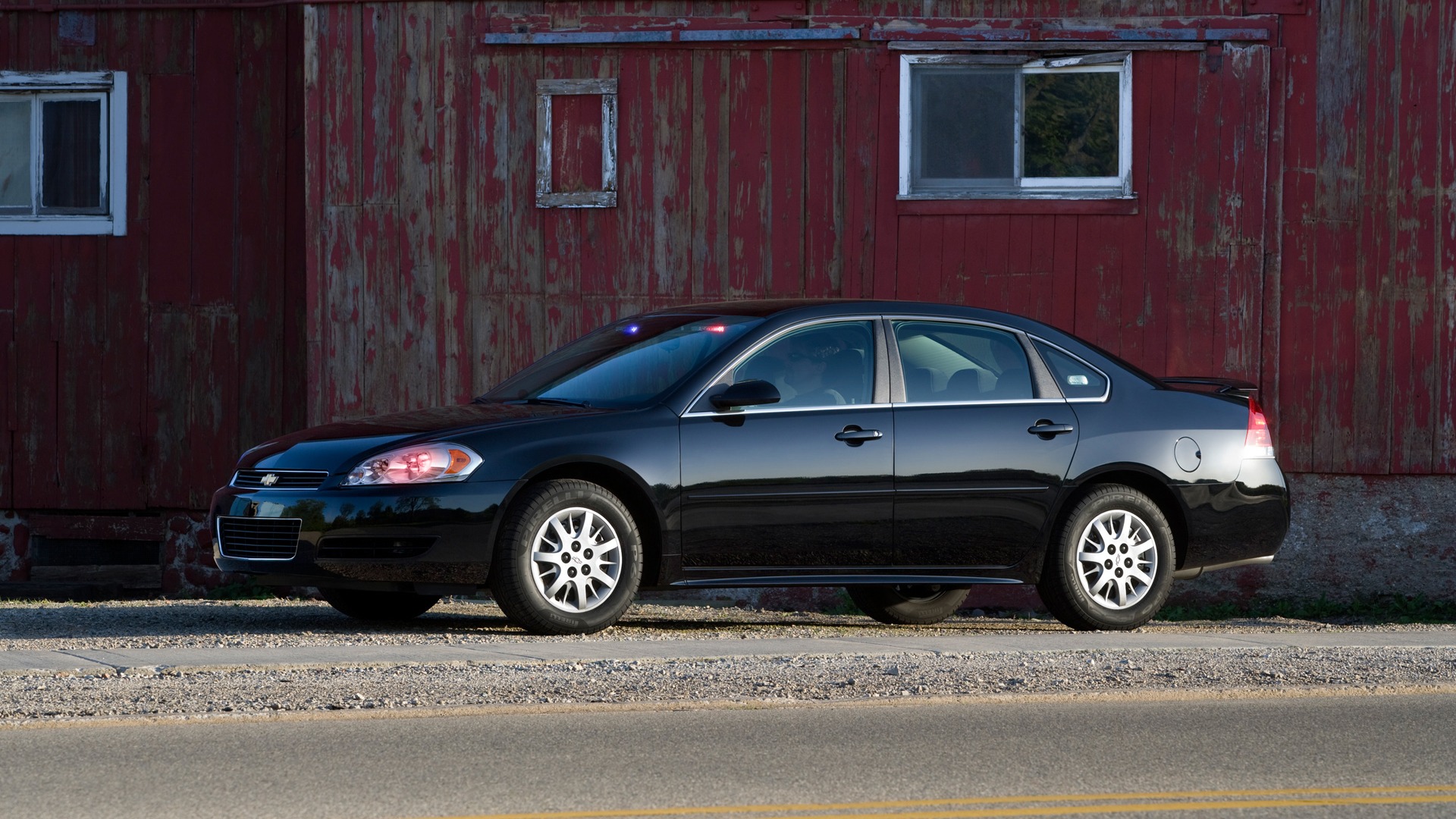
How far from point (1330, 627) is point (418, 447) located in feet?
17.7

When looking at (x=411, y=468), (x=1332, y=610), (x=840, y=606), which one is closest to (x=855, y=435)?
(x=411, y=468)

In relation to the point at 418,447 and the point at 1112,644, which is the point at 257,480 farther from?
the point at 1112,644

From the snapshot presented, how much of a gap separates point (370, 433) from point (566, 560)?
1.04 meters

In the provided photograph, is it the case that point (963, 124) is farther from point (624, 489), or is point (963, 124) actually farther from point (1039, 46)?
point (624, 489)

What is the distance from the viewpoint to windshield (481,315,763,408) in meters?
8.75

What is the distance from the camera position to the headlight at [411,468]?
8.11m

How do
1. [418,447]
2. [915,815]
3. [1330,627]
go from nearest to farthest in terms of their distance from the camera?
[915,815] < [418,447] < [1330,627]

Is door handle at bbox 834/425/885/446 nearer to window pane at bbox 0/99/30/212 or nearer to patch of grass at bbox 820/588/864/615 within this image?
patch of grass at bbox 820/588/864/615

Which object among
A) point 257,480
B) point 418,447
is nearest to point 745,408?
point 418,447

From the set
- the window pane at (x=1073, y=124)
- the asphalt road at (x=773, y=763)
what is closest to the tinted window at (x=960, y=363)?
→ the asphalt road at (x=773, y=763)

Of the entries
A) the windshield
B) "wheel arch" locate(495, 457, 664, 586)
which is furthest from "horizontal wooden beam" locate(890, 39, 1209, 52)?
"wheel arch" locate(495, 457, 664, 586)

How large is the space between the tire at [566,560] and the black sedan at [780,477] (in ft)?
0.03

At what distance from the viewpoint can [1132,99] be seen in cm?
1292

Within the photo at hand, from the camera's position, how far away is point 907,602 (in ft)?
32.8
